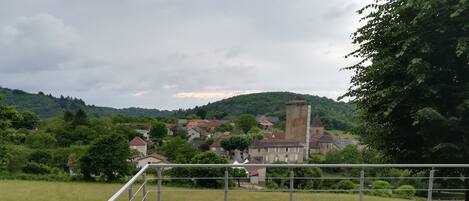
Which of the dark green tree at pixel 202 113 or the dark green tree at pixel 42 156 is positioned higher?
the dark green tree at pixel 202 113

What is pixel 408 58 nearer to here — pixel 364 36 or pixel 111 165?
pixel 364 36

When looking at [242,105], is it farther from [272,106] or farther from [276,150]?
[276,150]

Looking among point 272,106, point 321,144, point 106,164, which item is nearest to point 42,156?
point 106,164

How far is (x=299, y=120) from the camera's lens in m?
78.5

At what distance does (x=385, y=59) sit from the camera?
7.64m

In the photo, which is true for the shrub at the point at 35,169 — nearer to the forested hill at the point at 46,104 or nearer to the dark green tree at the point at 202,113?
the forested hill at the point at 46,104

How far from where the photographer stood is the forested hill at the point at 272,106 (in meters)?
98.8

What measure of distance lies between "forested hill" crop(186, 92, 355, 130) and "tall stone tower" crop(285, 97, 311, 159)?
5.23 meters

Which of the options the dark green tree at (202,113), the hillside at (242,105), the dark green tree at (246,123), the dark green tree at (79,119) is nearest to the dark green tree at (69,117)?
the dark green tree at (79,119)

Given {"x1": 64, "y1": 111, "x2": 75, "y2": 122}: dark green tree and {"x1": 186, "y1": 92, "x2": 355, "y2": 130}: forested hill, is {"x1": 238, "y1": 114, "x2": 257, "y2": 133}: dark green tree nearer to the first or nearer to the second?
{"x1": 186, "y1": 92, "x2": 355, "y2": 130}: forested hill

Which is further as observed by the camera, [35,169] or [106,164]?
[35,169]

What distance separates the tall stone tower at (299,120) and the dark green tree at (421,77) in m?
69.0

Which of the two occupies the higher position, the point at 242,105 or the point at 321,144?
the point at 242,105

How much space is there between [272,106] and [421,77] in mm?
104434
